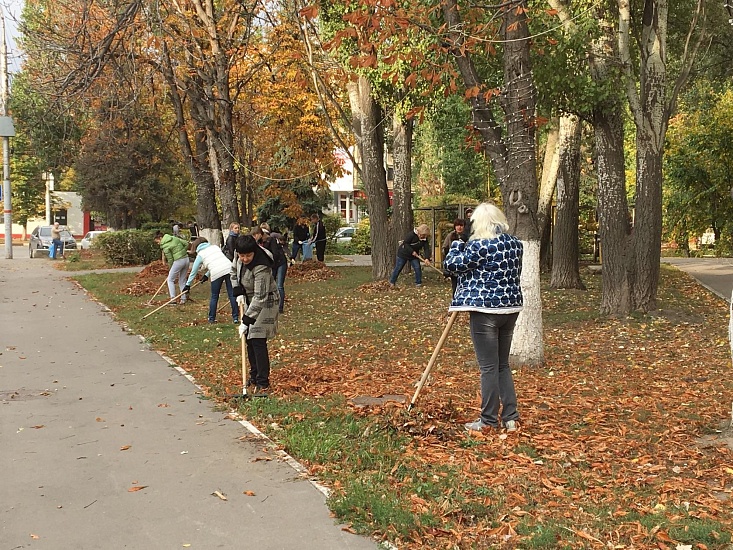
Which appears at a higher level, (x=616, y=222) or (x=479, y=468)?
(x=616, y=222)

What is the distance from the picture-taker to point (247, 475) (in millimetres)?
5738

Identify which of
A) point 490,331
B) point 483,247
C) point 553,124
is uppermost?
point 553,124

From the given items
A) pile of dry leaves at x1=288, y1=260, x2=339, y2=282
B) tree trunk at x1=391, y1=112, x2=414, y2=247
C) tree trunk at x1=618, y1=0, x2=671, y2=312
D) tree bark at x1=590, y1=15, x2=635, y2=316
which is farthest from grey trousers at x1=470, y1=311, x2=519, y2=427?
pile of dry leaves at x1=288, y1=260, x2=339, y2=282

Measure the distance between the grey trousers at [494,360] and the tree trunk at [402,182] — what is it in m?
14.1

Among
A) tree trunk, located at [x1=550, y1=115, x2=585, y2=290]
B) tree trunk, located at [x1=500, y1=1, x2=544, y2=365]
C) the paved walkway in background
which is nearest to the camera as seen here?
tree trunk, located at [x1=500, y1=1, x2=544, y2=365]

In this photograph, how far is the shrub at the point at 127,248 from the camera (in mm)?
29531

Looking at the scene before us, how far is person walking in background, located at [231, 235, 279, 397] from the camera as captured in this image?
8.19 m

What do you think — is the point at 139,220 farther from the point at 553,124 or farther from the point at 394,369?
the point at 394,369

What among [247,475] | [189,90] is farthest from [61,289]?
[247,475]

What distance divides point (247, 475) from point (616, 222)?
9.47 metres

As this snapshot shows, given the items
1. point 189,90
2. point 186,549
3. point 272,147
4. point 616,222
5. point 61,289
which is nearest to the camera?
point 186,549

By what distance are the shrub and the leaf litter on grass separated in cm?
1686

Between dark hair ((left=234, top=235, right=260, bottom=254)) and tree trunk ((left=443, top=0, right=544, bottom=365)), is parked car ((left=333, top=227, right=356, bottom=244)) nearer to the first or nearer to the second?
tree trunk ((left=443, top=0, right=544, bottom=365))

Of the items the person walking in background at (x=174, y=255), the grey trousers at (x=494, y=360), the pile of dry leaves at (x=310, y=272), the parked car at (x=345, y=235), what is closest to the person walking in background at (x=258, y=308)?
the grey trousers at (x=494, y=360)
